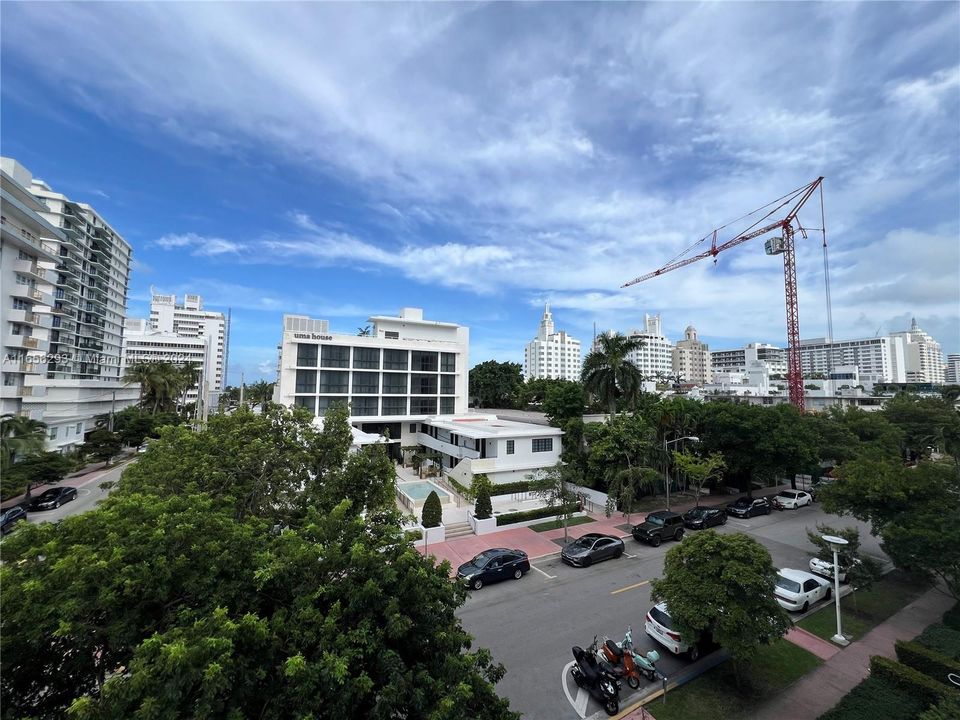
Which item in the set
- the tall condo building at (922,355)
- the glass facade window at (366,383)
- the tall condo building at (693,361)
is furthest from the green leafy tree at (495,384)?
the tall condo building at (922,355)

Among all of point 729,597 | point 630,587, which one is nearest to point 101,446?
point 630,587

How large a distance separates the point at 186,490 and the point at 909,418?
5992 centimetres

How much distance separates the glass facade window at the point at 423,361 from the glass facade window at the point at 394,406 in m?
3.94

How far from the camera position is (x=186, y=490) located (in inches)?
486

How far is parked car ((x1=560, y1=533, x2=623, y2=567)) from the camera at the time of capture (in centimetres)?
2013

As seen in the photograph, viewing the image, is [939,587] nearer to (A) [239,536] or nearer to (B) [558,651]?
(B) [558,651]

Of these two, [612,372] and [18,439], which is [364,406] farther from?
[612,372]

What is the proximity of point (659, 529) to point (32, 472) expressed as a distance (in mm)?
37566

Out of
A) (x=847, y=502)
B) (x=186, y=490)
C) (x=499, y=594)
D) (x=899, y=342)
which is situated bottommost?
(x=499, y=594)

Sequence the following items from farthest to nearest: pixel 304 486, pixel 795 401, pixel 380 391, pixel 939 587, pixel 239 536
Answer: pixel 795 401, pixel 380 391, pixel 939 587, pixel 304 486, pixel 239 536

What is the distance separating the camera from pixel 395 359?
4753cm

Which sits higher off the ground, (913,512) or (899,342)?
(899,342)

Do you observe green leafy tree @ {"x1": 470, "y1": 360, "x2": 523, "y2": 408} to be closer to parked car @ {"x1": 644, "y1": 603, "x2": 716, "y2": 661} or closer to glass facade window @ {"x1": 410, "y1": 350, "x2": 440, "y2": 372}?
glass facade window @ {"x1": 410, "y1": 350, "x2": 440, "y2": 372}

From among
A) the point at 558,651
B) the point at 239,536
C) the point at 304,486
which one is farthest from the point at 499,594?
the point at 239,536
